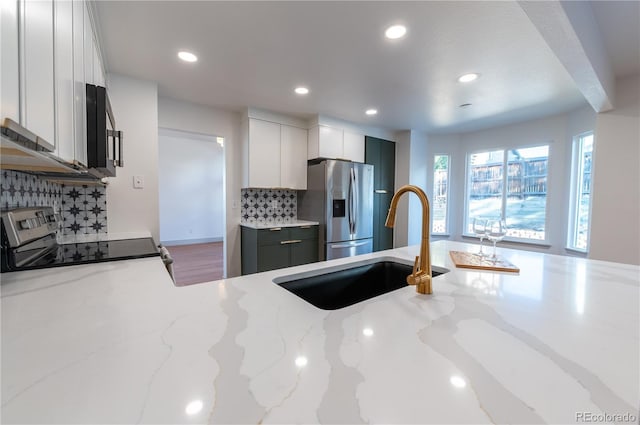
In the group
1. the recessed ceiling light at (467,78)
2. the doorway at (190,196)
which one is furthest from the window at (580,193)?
the doorway at (190,196)

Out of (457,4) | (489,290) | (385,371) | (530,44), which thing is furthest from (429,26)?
(385,371)

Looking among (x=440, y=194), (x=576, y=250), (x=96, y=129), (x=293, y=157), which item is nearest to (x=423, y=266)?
(x=96, y=129)

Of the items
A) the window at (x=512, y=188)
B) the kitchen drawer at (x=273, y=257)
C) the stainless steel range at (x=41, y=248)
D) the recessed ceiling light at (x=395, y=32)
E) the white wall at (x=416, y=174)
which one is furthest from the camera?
the white wall at (x=416, y=174)

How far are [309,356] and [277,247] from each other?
8.58ft

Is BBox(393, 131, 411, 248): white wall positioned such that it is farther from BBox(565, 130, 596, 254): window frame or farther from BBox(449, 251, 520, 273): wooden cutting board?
BBox(449, 251, 520, 273): wooden cutting board

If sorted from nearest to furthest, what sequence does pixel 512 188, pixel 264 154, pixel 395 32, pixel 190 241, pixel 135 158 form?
pixel 395 32 → pixel 135 158 → pixel 264 154 → pixel 512 188 → pixel 190 241

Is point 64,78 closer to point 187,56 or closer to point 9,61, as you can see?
point 9,61

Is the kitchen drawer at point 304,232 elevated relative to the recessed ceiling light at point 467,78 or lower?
lower

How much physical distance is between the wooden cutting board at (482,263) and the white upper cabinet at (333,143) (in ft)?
7.94

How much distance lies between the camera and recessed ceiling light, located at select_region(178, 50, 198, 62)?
200 cm

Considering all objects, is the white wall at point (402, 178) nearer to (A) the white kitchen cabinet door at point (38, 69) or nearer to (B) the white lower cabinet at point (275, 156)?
(B) the white lower cabinet at point (275, 156)

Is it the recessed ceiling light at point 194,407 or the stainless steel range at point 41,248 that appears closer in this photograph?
the recessed ceiling light at point 194,407

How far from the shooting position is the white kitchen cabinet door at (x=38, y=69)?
0.65 metres

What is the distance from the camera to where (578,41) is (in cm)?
141
